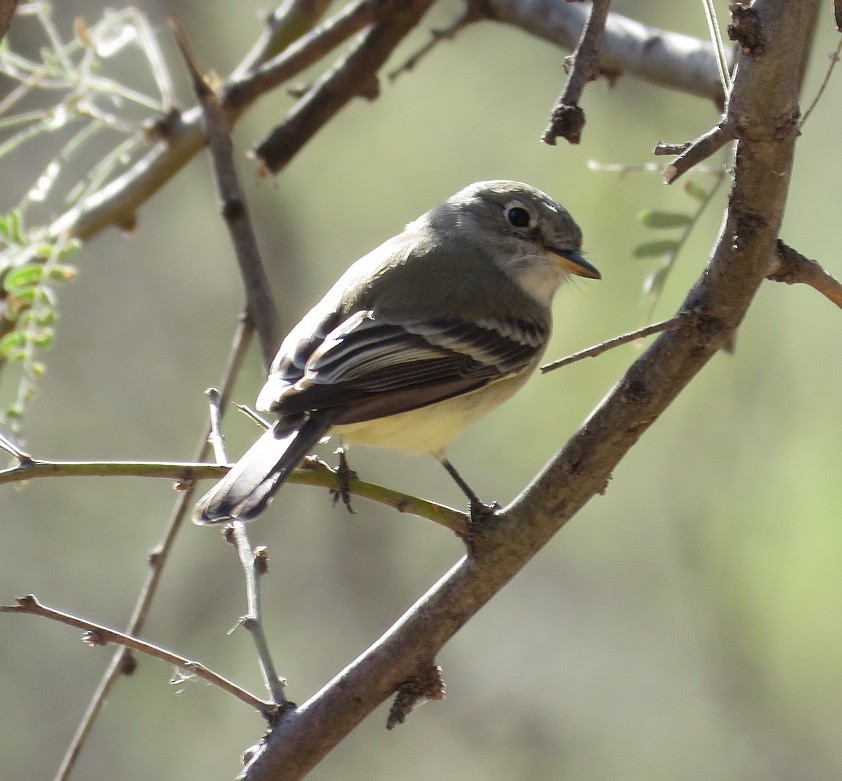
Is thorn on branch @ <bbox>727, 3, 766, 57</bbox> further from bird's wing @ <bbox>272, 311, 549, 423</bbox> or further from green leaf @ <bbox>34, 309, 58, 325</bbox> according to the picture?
green leaf @ <bbox>34, 309, 58, 325</bbox>

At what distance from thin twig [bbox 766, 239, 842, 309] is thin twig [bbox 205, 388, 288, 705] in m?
1.03

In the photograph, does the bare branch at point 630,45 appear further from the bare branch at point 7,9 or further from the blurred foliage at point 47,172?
the bare branch at point 7,9

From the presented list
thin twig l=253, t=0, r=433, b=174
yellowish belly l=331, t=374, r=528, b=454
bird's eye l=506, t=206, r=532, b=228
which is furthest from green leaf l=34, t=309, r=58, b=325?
bird's eye l=506, t=206, r=532, b=228

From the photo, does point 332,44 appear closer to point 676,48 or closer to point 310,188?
point 676,48

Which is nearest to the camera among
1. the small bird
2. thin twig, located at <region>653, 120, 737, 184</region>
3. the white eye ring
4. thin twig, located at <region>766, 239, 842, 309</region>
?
thin twig, located at <region>653, 120, 737, 184</region>

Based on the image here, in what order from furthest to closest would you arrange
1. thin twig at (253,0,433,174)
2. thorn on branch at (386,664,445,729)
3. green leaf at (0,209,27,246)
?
thin twig at (253,0,433,174)
green leaf at (0,209,27,246)
thorn on branch at (386,664,445,729)

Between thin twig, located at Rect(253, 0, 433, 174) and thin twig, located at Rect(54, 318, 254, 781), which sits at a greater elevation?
thin twig, located at Rect(253, 0, 433, 174)

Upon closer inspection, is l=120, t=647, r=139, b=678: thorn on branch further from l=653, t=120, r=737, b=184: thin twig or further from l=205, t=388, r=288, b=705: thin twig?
l=653, t=120, r=737, b=184: thin twig

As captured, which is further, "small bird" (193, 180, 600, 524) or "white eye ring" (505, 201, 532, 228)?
"white eye ring" (505, 201, 532, 228)

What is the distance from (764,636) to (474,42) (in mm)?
4030

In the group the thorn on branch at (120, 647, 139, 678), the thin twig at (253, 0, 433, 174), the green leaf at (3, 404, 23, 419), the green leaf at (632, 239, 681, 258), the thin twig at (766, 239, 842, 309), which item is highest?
the thin twig at (253, 0, 433, 174)

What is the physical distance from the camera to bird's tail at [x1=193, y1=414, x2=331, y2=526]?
6.78ft

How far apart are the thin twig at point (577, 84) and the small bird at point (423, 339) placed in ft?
3.13

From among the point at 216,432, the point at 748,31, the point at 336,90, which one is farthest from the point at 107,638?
the point at 336,90
